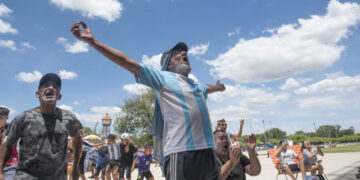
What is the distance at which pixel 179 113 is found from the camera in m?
2.10

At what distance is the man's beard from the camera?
2442mm

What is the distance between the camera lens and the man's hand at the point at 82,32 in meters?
2.00

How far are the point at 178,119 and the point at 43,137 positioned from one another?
5.01 ft

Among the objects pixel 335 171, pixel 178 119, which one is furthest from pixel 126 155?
pixel 335 171

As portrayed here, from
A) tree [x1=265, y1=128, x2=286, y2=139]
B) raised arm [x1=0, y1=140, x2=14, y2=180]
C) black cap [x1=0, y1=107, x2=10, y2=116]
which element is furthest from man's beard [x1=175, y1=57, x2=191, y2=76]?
tree [x1=265, y1=128, x2=286, y2=139]

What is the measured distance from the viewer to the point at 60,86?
2969mm

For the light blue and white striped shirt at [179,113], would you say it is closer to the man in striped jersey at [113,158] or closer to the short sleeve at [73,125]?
the short sleeve at [73,125]

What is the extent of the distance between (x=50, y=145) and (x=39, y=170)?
0.26 metres

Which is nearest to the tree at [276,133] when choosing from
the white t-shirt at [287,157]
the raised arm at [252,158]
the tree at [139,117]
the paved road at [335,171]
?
the tree at [139,117]

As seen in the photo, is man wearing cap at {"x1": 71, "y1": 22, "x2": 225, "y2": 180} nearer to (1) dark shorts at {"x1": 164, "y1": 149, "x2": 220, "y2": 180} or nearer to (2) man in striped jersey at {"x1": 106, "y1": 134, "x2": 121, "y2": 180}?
(1) dark shorts at {"x1": 164, "y1": 149, "x2": 220, "y2": 180}

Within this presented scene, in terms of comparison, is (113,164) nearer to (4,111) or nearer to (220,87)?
(4,111)

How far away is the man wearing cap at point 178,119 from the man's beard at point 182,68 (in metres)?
0.12

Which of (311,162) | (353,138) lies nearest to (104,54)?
(311,162)

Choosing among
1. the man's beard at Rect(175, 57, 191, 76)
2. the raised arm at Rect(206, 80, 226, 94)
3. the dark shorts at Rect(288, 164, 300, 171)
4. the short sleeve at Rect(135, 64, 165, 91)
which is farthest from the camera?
the dark shorts at Rect(288, 164, 300, 171)
